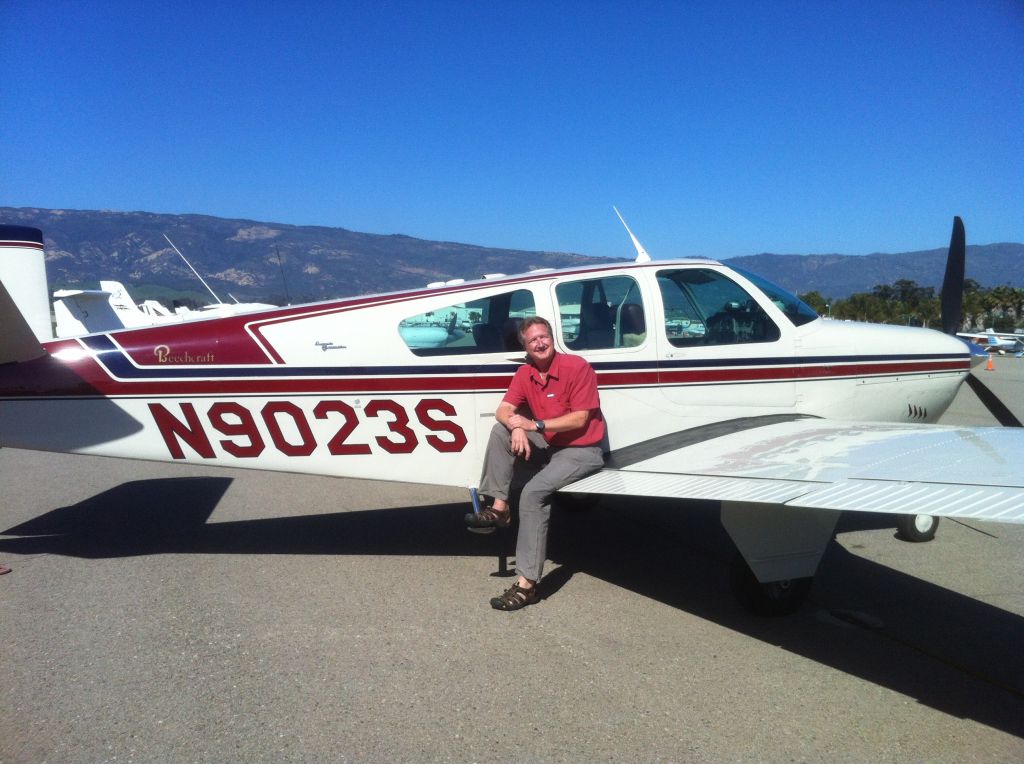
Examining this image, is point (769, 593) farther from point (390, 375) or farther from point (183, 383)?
point (183, 383)

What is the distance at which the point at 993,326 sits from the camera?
6256 centimetres

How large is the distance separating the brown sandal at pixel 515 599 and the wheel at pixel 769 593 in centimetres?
111

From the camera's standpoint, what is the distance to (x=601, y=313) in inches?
194

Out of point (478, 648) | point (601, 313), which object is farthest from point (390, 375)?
point (478, 648)

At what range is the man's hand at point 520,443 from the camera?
4.21 metres

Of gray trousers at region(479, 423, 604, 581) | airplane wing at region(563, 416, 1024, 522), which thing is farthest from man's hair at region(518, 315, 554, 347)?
airplane wing at region(563, 416, 1024, 522)

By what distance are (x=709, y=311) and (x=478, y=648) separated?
266 cm

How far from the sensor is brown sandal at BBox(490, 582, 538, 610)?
4113 mm

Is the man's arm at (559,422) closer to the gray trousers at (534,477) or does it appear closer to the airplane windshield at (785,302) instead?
the gray trousers at (534,477)

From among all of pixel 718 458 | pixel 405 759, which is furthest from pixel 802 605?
pixel 405 759

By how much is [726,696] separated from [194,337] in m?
Answer: 3.46

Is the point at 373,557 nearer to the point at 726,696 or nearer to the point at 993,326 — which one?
the point at 726,696

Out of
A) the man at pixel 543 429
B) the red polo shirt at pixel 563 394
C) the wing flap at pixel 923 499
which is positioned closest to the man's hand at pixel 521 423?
the man at pixel 543 429

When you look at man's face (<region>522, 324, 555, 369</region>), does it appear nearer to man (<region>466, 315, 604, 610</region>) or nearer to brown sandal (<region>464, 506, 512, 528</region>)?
man (<region>466, 315, 604, 610</region>)
